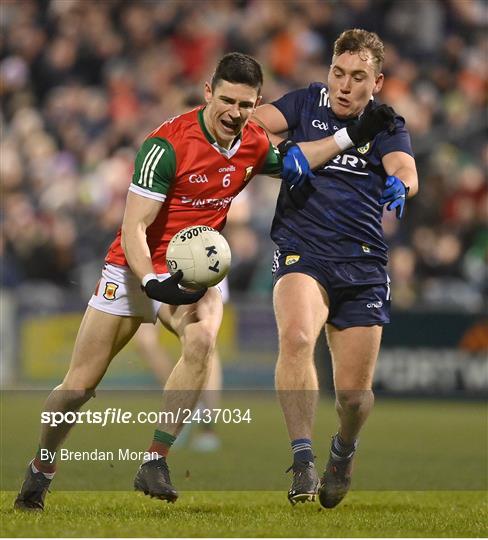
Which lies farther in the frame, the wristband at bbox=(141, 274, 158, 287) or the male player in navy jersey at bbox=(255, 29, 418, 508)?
the male player in navy jersey at bbox=(255, 29, 418, 508)

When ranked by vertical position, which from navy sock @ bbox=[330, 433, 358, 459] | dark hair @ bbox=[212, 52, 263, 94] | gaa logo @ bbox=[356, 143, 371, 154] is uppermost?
dark hair @ bbox=[212, 52, 263, 94]

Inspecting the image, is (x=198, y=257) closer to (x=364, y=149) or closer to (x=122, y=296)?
(x=122, y=296)

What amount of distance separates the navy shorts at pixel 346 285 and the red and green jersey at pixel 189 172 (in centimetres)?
49

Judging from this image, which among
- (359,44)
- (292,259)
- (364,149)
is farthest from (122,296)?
(359,44)

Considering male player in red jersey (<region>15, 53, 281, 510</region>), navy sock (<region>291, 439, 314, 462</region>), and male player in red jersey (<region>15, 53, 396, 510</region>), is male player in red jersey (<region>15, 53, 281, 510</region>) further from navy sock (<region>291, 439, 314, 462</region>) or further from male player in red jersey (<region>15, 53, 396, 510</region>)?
navy sock (<region>291, 439, 314, 462</region>)

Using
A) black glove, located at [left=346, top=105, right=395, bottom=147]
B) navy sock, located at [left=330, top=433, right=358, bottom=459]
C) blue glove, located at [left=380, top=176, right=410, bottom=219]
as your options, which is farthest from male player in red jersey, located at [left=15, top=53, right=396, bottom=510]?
navy sock, located at [left=330, top=433, right=358, bottom=459]

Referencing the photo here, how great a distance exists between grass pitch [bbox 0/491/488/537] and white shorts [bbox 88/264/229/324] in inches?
40.5

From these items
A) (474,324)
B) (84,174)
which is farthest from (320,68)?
(474,324)

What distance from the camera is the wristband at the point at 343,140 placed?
7234 mm

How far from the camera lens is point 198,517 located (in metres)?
6.64

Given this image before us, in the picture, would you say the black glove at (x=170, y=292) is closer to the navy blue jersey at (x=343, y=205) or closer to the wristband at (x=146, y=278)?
the wristband at (x=146, y=278)

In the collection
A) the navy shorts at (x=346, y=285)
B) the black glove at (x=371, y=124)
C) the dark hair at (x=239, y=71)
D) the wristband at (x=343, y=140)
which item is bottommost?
the navy shorts at (x=346, y=285)

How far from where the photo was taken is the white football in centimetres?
657

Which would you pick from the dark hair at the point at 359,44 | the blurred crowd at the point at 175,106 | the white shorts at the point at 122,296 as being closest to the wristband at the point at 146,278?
the white shorts at the point at 122,296
